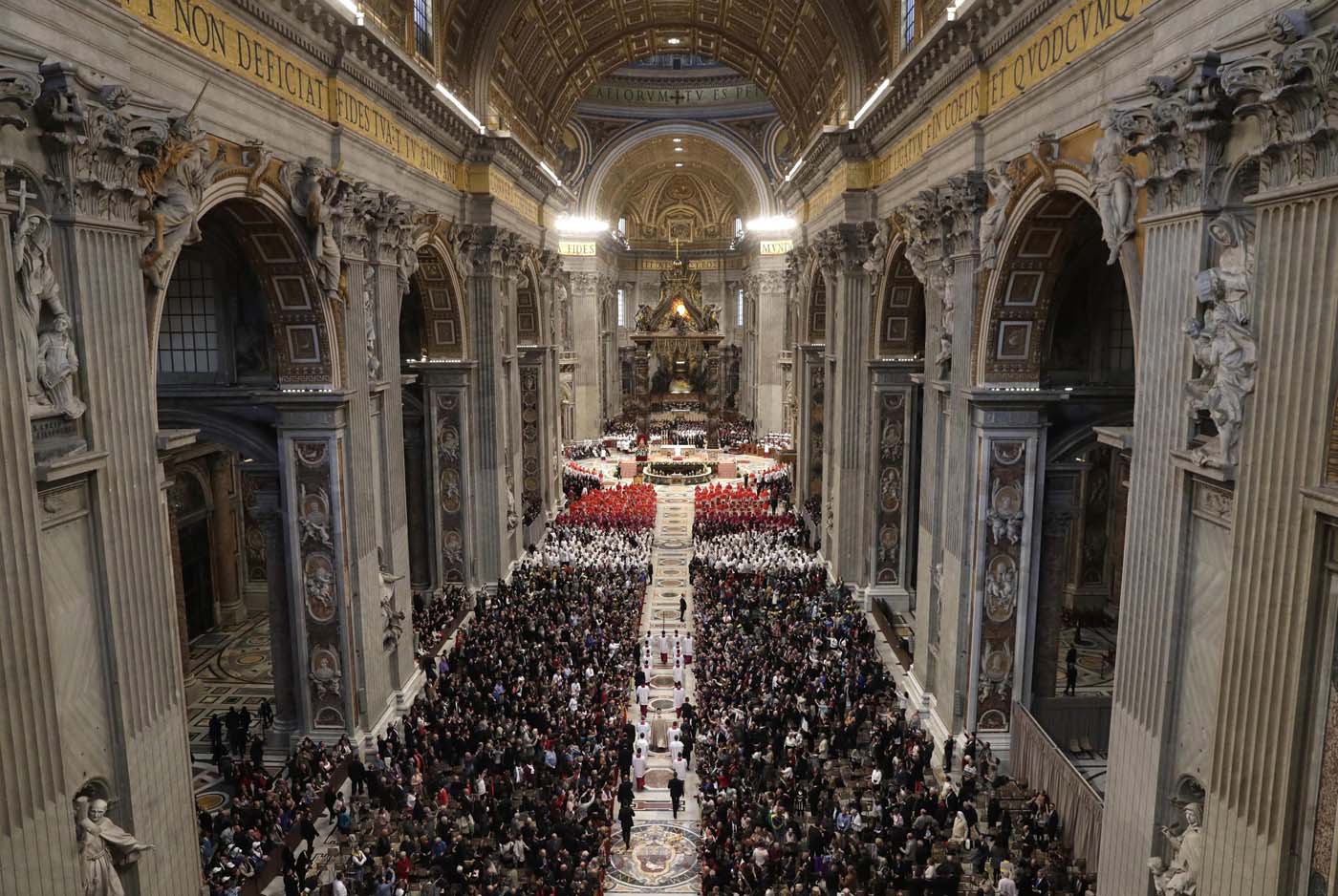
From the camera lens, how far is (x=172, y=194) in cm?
900

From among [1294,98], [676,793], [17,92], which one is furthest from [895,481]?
[17,92]

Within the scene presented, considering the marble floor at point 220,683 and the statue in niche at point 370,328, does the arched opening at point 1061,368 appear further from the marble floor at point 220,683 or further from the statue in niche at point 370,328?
the marble floor at point 220,683

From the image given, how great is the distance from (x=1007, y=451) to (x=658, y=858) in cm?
780

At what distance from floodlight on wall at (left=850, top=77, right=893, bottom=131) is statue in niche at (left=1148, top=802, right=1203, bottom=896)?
14.1 meters

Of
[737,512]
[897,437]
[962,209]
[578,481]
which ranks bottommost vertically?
[737,512]

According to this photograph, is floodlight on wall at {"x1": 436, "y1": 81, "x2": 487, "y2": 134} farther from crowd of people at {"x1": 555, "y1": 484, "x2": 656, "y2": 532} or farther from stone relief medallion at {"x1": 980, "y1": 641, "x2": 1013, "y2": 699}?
stone relief medallion at {"x1": 980, "y1": 641, "x2": 1013, "y2": 699}

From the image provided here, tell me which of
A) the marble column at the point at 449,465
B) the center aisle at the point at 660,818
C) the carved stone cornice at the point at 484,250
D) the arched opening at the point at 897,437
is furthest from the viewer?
the carved stone cornice at the point at 484,250

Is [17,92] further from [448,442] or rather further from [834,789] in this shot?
[448,442]

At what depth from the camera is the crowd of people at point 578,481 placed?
36000 millimetres

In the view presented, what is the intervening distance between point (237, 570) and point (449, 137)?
449 inches

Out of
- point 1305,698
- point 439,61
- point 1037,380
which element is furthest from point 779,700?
point 439,61

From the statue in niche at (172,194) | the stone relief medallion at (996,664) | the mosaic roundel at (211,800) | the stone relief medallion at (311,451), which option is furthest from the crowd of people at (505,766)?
the statue in niche at (172,194)

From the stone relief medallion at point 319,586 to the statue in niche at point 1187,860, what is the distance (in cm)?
1165

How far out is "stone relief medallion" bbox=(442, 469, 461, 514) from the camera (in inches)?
857
